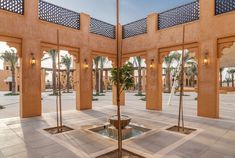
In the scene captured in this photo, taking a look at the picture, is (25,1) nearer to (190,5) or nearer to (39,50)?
(39,50)

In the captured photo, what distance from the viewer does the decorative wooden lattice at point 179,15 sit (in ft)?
29.8

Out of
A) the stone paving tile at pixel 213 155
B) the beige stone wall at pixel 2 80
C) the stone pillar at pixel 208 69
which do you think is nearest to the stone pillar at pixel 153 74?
the stone pillar at pixel 208 69

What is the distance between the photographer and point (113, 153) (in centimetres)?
426

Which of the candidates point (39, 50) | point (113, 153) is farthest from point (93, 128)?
point (39, 50)

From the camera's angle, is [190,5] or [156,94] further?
[156,94]

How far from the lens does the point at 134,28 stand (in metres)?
11.9

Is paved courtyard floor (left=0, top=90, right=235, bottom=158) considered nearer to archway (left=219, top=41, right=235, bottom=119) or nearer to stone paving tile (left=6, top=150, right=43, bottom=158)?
stone paving tile (left=6, top=150, right=43, bottom=158)

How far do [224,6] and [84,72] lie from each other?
8.05 metres

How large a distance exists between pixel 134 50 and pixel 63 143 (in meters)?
8.27

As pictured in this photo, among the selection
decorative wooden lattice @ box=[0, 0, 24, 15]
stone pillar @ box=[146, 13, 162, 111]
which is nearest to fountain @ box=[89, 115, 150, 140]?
stone pillar @ box=[146, 13, 162, 111]

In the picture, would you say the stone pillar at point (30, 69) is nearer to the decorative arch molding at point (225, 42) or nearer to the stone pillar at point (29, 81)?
the stone pillar at point (29, 81)

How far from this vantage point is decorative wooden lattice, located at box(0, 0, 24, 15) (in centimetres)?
769

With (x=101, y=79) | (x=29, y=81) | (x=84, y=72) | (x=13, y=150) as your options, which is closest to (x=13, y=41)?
(x=29, y=81)

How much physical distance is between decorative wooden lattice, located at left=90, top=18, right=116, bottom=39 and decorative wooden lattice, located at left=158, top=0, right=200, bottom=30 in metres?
3.56
